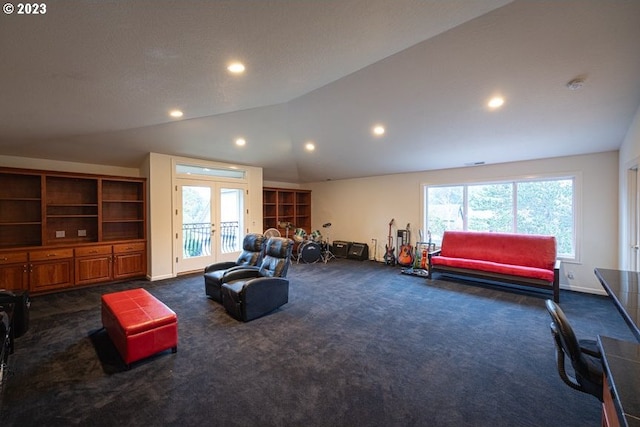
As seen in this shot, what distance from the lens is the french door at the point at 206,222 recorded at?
18.5 feet

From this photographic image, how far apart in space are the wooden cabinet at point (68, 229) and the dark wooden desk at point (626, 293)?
6462mm

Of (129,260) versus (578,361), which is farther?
(129,260)

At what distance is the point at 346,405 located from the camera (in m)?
2.00

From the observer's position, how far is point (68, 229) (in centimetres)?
504

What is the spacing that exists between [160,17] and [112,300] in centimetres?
285

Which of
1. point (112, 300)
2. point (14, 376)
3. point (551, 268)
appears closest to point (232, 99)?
point (112, 300)

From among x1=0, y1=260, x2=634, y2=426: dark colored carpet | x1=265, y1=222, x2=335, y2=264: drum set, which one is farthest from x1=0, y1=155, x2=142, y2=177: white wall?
x1=265, y1=222, x2=335, y2=264: drum set

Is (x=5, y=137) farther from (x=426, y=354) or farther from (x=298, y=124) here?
(x=426, y=354)

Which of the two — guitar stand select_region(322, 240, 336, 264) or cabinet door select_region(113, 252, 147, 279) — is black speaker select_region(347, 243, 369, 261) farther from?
cabinet door select_region(113, 252, 147, 279)

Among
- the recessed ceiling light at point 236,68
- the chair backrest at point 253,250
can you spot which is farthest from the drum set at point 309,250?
the recessed ceiling light at point 236,68

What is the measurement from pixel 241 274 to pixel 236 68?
273 centimetres

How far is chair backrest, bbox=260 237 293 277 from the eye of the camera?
4.02 meters

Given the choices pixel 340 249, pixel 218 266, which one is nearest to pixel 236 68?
pixel 218 266

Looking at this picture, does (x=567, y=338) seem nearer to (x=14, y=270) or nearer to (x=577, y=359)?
(x=577, y=359)
